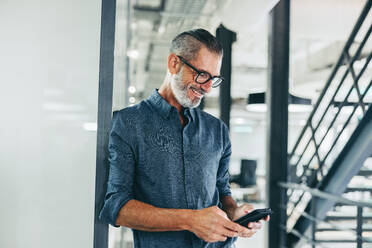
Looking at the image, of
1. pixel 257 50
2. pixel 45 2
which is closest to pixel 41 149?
pixel 45 2

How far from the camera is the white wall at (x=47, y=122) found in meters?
1.12

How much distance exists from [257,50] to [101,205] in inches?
267

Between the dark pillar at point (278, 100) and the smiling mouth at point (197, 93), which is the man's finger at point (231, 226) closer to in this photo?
the smiling mouth at point (197, 93)

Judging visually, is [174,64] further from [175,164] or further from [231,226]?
[231,226]

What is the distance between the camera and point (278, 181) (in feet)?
9.88

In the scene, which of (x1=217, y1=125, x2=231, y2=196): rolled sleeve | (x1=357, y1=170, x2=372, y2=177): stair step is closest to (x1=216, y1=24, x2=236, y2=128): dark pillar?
(x1=357, y1=170, x2=372, y2=177): stair step

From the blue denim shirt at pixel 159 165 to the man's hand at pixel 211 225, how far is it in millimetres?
148

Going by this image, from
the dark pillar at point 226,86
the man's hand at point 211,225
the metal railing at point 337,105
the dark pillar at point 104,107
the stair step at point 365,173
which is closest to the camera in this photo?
the man's hand at point 211,225

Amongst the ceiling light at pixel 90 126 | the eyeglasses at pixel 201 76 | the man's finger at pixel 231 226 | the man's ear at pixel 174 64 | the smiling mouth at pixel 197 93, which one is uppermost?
the man's ear at pixel 174 64

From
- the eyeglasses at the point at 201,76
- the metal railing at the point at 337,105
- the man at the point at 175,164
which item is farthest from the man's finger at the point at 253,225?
the metal railing at the point at 337,105

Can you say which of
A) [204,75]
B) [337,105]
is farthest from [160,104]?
[337,105]

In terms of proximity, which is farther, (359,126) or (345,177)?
(345,177)

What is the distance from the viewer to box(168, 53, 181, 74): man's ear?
47.1 inches

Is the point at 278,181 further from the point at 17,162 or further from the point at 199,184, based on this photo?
the point at 17,162
